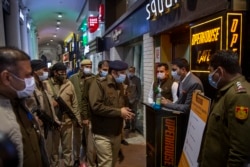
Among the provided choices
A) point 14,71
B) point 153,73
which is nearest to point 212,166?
point 14,71

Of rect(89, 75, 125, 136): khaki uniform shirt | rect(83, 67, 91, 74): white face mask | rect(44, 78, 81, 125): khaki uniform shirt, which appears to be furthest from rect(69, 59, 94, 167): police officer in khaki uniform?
rect(89, 75, 125, 136): khaki uniform shirt

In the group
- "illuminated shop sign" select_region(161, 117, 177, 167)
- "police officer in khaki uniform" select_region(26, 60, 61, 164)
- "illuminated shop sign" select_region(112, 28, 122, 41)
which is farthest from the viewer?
"illuminated shop sign" select_region(112, 28, 122, 41)

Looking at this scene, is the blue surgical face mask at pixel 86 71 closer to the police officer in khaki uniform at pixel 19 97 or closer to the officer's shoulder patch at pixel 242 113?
the police officer in khaki uniform at pixel 19 97

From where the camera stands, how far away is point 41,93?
11.5 feet

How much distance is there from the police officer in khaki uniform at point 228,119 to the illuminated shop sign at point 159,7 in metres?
2.45

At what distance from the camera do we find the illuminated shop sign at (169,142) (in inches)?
132

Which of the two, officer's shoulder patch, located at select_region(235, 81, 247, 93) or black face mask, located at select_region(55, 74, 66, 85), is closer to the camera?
officer's shoulder patch, located at select_region(235, 81, 247, 93)

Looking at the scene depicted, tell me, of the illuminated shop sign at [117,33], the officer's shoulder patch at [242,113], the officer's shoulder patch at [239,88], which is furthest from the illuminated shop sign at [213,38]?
the illuminated shop sign at [117,33]

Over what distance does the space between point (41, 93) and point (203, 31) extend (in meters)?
2.27

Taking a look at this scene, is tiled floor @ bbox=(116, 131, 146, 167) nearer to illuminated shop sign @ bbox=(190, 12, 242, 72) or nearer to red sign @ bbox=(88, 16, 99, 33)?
illuminated shop sign @ bbox=(190, 12, 242, 72)

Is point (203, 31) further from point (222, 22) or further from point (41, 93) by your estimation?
point (41, 93)

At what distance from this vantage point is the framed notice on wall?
263 centimetres

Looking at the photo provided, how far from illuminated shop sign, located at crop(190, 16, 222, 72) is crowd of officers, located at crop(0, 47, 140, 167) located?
1.06 m

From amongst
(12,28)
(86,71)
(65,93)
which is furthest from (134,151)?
(12,28)
